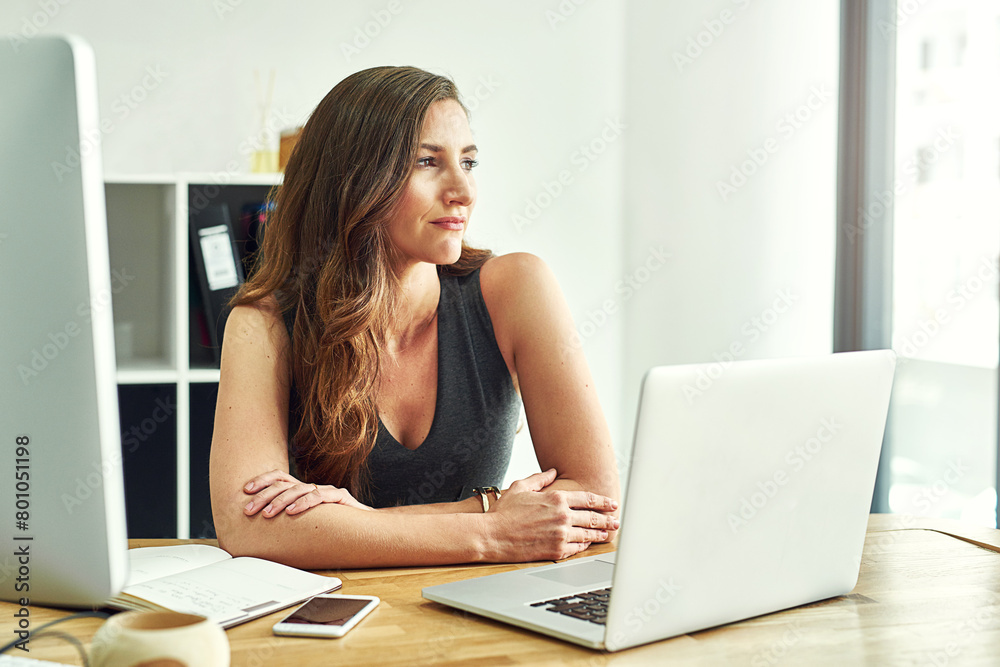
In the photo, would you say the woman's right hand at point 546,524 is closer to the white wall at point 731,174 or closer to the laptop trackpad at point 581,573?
the laptop trackpad at point 581,573

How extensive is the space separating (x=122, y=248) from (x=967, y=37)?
2301 millimetres

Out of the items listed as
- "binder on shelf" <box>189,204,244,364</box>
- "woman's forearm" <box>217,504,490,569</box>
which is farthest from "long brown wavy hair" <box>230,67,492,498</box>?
"binder on shelf" <box>189,204,244,364</box>

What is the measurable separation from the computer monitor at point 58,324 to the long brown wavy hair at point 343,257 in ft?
2.57

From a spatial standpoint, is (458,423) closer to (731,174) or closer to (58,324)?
(58,324)

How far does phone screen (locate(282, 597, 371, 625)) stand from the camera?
2.67 feet

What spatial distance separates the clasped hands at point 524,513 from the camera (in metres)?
1.10

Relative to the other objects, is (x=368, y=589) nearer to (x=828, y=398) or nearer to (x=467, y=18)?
(x=828, y=398)

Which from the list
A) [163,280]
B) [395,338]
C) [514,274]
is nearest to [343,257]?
[395,338]

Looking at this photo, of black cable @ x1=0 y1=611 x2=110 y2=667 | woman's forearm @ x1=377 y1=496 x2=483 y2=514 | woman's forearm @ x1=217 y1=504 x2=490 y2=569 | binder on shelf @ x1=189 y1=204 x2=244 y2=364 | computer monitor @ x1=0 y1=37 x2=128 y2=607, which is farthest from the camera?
binder on shelf @ x1=189 y1=204 x2=244 y2=364

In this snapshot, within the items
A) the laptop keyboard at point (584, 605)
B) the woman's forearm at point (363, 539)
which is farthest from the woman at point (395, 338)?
the laptop keyboard at point (584, 605)

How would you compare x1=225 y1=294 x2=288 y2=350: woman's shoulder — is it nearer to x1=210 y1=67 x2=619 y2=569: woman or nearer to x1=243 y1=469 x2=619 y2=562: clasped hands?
x1=210 y1=67 x2=619 y2=569: woman

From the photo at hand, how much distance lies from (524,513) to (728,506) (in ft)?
1.30

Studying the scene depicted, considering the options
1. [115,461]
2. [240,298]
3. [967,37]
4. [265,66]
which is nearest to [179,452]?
[240,298]

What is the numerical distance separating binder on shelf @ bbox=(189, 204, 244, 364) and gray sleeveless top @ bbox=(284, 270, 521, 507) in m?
0.86
